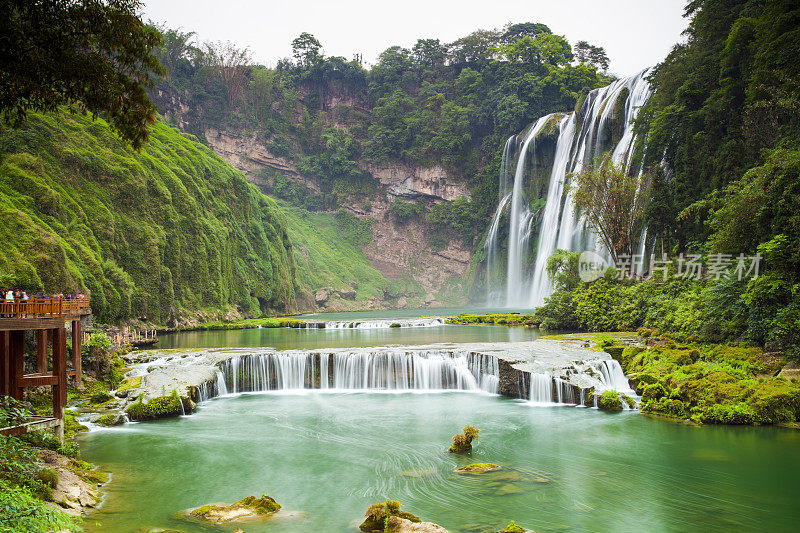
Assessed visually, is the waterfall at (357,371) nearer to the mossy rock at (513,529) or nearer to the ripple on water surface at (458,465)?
the ripple on water surface at (458,465)

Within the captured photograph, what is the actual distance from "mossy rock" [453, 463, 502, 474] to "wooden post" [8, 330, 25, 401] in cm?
936

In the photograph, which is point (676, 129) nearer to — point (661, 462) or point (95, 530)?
point (661, 462)

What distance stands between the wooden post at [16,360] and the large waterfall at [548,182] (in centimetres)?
2847

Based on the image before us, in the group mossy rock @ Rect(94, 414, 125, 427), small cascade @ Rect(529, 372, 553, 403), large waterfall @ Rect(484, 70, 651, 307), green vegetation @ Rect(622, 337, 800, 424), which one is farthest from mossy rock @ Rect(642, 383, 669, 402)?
large waterfall @ Rect(484, 70, 651, 307)

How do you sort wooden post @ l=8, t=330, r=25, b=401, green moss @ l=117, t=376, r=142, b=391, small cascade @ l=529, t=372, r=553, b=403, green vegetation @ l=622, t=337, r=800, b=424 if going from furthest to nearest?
small cascade @ l=529, t=372, r=553, b=403 → green moss @ l=117, t=376, r=142, b=391 → green vegetation @ l=622, t=337, r=800, b=424 → wooden post @ l=8, t=330, r=25, b=401

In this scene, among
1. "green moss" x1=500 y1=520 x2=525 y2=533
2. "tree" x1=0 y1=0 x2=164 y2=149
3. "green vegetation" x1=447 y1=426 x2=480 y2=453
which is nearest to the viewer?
"green moss" x1=500 y1=520 x2=525 y2=533

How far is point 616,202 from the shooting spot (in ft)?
92.8

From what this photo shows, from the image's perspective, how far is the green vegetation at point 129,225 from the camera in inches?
927

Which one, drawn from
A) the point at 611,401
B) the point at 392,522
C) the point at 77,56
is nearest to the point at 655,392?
the point at 611,401

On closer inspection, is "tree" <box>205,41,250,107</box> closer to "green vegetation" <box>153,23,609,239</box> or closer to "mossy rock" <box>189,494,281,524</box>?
"green vegetation" <box>153,23,609,239</box>

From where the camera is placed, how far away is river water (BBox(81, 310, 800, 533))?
827 centimetres

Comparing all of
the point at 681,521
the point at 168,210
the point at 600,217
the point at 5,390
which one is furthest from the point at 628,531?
the point at 168,210

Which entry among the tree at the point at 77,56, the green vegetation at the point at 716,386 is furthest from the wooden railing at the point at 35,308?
the green vegetation at the point at 716,386

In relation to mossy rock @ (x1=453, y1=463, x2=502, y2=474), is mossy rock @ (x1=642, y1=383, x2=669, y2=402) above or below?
above
